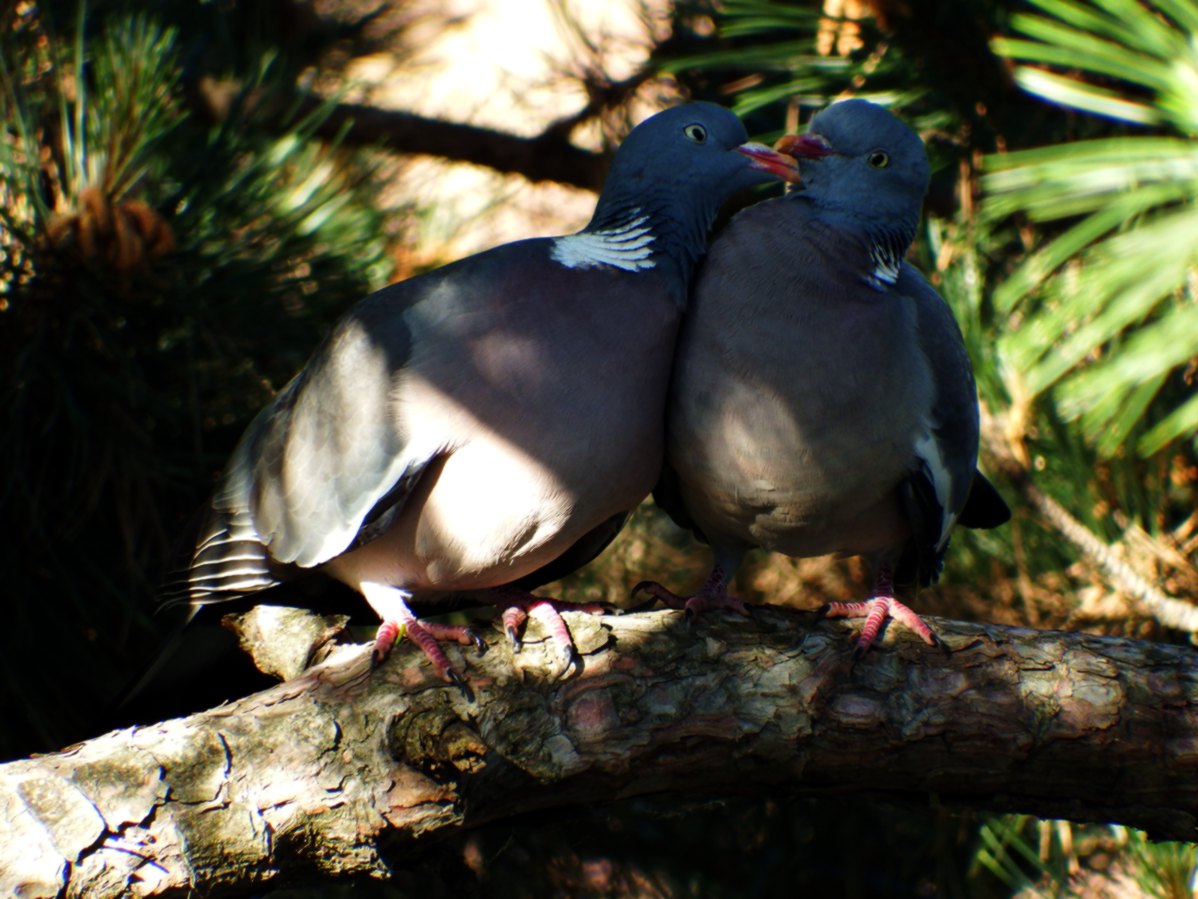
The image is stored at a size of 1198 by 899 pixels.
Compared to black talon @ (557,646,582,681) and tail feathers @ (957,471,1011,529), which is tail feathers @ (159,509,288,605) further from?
tail feathers @ (957,471,1011,529)

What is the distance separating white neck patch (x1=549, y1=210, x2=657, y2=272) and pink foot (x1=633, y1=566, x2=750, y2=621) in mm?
505

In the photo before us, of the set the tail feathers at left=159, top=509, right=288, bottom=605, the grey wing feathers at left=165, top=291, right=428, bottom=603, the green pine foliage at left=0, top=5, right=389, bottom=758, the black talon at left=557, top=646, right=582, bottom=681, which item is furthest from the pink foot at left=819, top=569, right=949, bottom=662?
the green pine foliage at left=0, top=5, right=389, bottom=758

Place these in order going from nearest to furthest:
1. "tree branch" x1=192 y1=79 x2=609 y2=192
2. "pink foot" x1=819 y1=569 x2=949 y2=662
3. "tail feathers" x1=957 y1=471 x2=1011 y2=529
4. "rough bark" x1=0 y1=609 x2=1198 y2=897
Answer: "rough bark" x1=0 y1=609 x2=1198 y2=897 < "pink foot" x1=819 y1=569 x2=949 y2=662 < "tail feathers" x1=957 y1=471 x2=1011 y2=529 < "tree branch" x1=192 y1=79 x2=609 y2=192

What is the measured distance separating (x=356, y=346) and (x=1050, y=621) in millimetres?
1360

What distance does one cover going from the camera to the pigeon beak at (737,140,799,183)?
84.1 inches

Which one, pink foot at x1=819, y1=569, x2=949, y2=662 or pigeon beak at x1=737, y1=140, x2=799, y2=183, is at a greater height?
pigeon beak at x1=737, y1=140, x2=799, y2=183

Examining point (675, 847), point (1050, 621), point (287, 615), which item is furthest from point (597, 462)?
point (675, 847)

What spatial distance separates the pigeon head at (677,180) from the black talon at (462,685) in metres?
0.71

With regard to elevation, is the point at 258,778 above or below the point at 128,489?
below

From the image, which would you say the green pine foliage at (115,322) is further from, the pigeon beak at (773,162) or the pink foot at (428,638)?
the pigeon beak at (773,162)

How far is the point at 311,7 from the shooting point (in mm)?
3824

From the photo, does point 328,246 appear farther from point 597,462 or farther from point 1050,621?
point 1050,621

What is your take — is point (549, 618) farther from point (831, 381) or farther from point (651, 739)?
point (831, 381)

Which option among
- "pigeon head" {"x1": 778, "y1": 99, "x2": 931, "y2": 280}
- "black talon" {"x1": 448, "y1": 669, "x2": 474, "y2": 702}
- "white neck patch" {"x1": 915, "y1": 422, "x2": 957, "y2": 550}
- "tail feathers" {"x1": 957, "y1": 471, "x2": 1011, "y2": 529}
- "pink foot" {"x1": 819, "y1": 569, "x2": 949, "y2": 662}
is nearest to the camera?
"black talon" {"x1": 448, "y1": 669, "x2": 474, "y2": 702}
